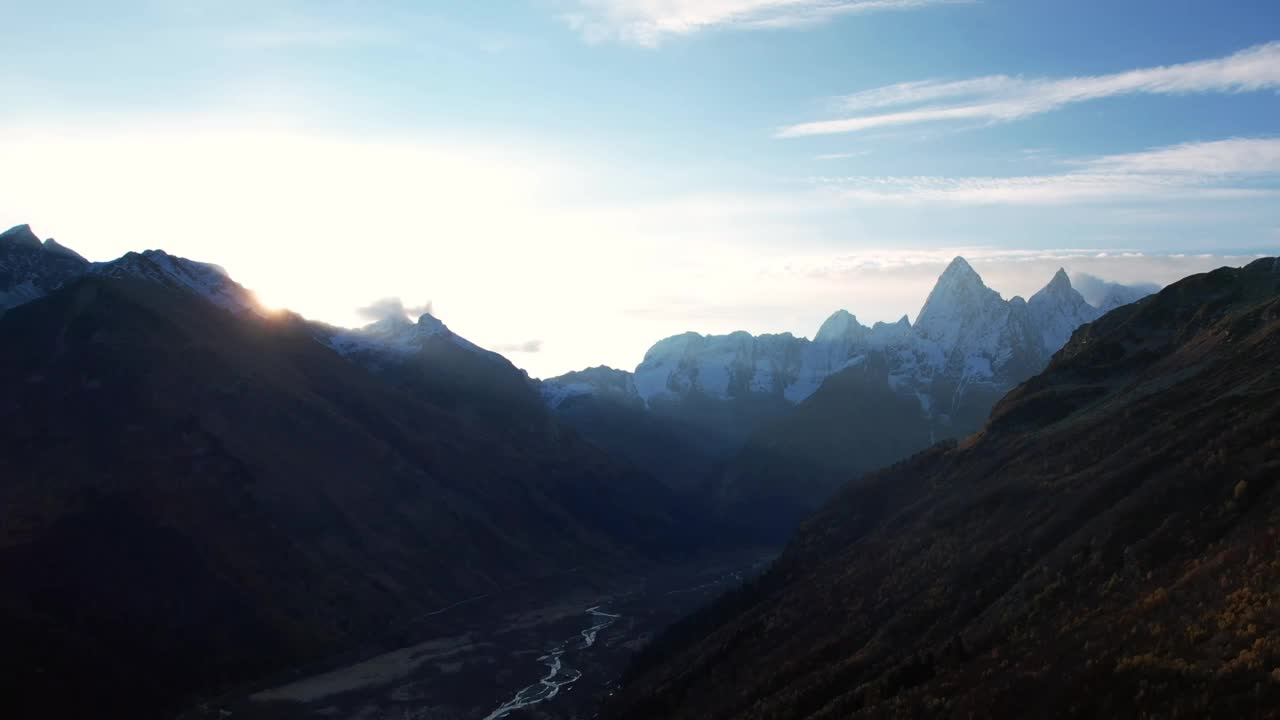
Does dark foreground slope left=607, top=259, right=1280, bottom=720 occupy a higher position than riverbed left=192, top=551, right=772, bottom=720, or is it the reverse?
dark foreground slope left=607, top=259, right=1280, bottom=720

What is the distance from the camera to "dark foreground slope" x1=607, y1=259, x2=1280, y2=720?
4950 cm

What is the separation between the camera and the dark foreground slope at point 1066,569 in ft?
162

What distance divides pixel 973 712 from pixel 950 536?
55.6 metres

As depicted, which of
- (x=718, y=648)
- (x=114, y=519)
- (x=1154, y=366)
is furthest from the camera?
(x=114, y=519)

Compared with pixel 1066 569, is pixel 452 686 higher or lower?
lower

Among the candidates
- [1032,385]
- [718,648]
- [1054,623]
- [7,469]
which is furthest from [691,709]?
[7,469]

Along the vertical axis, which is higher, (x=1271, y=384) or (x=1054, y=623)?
(x=1271, y=384)

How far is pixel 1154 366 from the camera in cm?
13012

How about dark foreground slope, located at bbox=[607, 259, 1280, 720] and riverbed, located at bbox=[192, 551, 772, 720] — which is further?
riverbed, located at bbox=[192, 551, 772, 720]

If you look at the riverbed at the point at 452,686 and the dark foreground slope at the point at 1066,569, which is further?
the riverbed at the point at 452,686

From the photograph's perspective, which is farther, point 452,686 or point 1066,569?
point 452,686

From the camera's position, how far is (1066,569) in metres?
73.2

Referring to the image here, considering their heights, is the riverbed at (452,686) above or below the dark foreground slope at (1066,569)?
below

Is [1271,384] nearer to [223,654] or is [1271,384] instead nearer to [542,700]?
[542,700]
